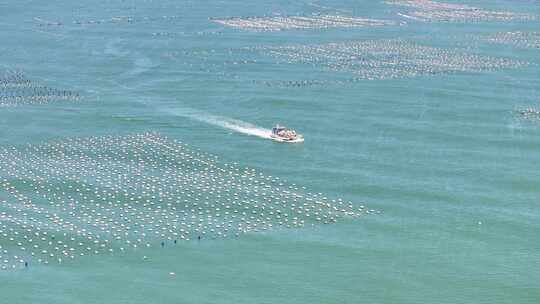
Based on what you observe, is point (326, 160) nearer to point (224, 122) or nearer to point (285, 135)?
point (285, 135)

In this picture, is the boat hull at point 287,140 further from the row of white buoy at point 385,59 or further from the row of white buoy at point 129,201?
the row of white buoy at point 385,59

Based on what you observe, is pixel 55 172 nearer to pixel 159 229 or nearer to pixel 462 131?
pixel 159 229

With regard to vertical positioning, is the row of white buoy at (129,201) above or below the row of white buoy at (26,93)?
below

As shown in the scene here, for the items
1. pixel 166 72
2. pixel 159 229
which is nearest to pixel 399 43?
pixel 166 72

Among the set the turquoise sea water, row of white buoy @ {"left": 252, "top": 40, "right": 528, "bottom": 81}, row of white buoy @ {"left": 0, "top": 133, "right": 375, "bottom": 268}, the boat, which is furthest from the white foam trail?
row of white buoy @ {"left": 252, "top": 40, "right": 528, "bottom": 81}

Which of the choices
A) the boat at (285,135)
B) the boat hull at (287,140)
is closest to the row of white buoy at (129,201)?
the boat hull at (287,140)

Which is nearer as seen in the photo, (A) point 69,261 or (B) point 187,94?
(A) point 69,261

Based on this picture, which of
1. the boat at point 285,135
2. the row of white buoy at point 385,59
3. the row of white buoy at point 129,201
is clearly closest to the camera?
the row of white buoy at point 129,201

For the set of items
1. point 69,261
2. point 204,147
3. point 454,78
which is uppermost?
point 454,78
